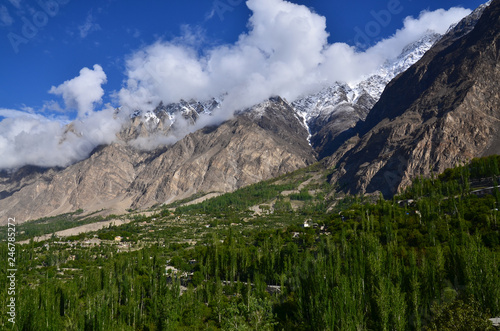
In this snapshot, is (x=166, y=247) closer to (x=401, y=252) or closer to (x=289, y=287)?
(x=289, y=287)

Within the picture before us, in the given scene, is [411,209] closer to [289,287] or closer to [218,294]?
[289,287]

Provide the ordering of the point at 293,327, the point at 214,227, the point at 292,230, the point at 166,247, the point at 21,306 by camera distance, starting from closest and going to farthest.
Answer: the point at 293,327
the point at 21,306
the point at 292,230
the point at 166,247
the point at 214,227

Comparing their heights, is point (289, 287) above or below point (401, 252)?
below

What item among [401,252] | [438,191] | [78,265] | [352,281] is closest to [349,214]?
[438,191]

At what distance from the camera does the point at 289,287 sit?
67.7 m

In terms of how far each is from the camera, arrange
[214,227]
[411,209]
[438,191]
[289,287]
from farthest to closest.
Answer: [214,227]
[438,191]
[411,209]
[289,287]

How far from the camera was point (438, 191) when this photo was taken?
4208 inches

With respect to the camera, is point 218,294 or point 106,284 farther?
point 106,284

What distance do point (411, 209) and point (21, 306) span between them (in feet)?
292

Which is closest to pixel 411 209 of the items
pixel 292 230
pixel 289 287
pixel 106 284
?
pixel 292 230

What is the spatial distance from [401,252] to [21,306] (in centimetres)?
6041

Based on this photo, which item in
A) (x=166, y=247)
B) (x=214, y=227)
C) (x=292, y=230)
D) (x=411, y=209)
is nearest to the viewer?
(x=411, y=209)

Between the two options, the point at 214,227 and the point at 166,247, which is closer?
the point at 166,247

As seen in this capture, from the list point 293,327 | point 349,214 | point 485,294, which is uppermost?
point 349,214
